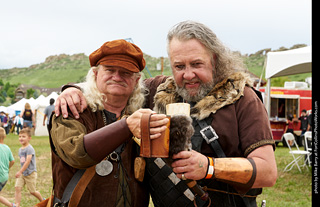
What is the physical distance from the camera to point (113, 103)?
96.3 inches

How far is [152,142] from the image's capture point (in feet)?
5.77

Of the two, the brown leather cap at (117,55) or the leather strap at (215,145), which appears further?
the brown leather cap at (117,55)

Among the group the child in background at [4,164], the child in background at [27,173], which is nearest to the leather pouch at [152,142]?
the child in background at [4,164]

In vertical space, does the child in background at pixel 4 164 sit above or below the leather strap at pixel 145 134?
below

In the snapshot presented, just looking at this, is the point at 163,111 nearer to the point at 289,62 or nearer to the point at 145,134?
the point at 145,134

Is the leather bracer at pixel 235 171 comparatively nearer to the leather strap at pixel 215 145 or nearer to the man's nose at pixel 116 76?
the leather strap at pixel 215 145

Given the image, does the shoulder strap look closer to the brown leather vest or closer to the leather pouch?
the brown leather vest

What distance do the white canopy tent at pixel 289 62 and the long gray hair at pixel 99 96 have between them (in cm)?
733

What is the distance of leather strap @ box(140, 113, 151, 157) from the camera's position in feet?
5.73

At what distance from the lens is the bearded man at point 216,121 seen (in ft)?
6.68

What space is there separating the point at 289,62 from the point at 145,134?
8.34 m

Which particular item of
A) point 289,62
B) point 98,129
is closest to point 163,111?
point 98,129

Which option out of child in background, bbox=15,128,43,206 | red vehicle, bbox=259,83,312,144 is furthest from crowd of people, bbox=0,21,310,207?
red vehicle, bbox=259,83,312,144

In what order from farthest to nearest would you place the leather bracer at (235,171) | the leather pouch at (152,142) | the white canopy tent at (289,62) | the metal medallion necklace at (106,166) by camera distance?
the white canopy tent at (289,62)
the metal medallion necklace at (106,166)
the leather bracer at (235,171)
the leather pouch at (152,142)
